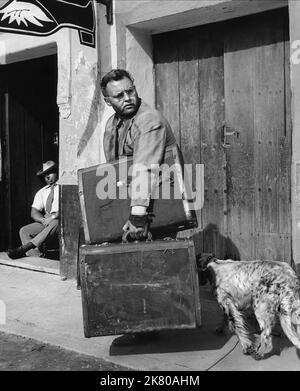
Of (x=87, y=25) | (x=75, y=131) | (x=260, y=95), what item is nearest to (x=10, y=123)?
(x=75, y=131)

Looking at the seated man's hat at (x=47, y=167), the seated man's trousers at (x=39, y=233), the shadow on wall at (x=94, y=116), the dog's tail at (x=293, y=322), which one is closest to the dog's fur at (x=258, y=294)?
the dog's tail at (x=293, y=322)

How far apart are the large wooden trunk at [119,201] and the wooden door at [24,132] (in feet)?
12.0

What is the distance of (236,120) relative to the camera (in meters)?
5.17

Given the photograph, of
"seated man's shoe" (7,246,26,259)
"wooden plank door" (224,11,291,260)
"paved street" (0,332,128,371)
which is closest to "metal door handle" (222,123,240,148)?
"wooden plank door" (224,11,291,260)

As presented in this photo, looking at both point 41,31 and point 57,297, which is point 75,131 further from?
point 57,297

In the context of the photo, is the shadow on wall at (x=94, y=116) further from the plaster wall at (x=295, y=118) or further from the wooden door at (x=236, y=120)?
the plaster wall at (x=295, y=118)

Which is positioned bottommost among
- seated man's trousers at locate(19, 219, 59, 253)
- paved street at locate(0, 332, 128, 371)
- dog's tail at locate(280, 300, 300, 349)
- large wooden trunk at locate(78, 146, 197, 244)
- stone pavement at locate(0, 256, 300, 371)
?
paved street at locate(0, 332, 128, 371)

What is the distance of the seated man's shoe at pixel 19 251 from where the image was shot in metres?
6.77

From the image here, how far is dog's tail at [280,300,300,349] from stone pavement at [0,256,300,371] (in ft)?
0.73

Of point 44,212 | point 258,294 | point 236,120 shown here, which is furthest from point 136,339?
point 44,212

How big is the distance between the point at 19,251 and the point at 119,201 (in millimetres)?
3340

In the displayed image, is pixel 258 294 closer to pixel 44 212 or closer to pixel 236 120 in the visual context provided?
pixel 236 120

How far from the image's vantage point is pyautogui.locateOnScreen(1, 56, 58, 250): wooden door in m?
7.16

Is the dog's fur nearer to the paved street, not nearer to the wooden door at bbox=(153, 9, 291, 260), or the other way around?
the paved street
